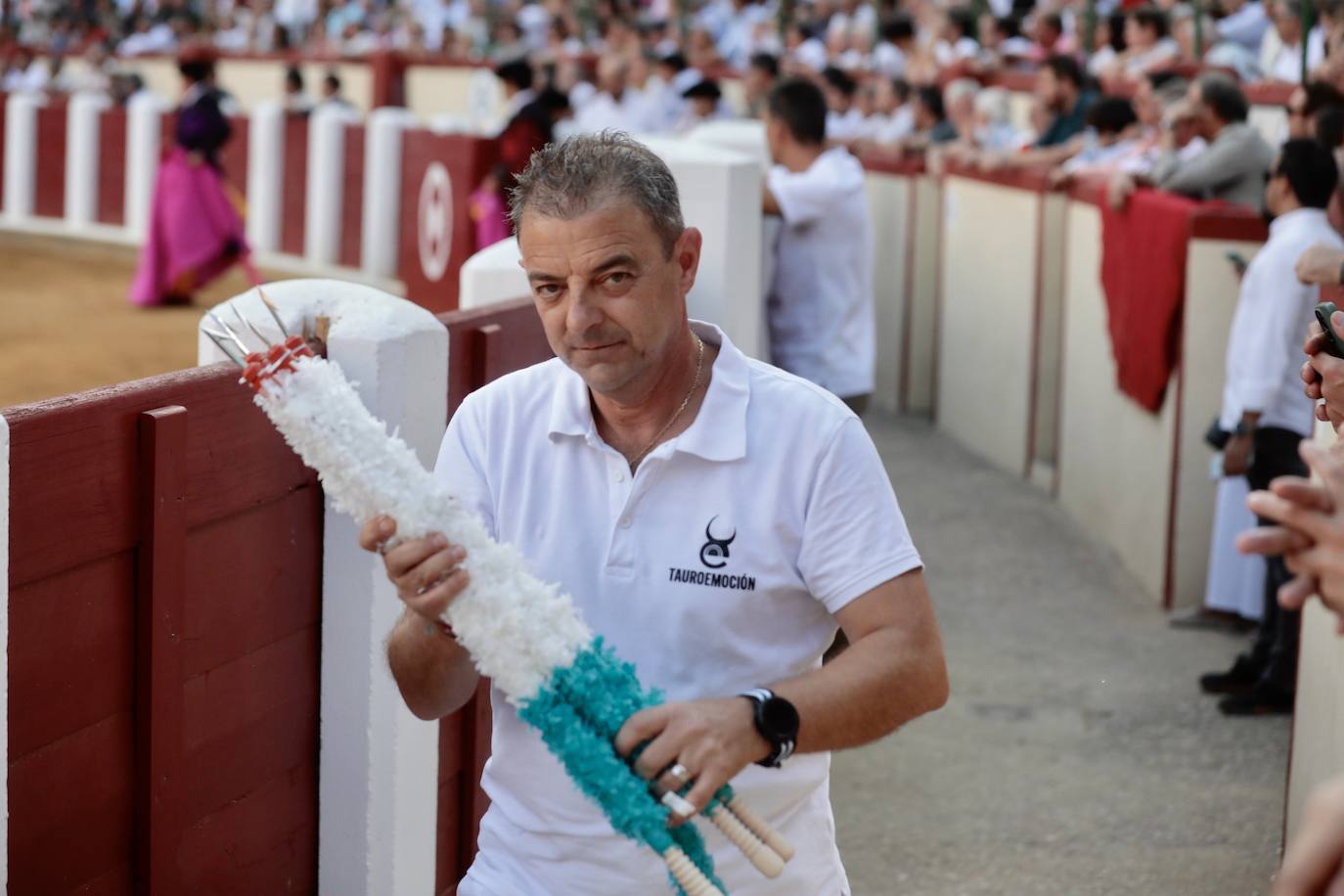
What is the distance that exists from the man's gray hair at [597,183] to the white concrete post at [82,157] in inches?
669

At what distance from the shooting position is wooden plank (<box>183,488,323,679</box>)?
10.1 feet

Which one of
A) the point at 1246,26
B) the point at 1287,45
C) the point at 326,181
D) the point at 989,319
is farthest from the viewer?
the point at 326,181

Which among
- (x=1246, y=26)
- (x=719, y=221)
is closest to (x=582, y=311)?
(x=719, y=221)

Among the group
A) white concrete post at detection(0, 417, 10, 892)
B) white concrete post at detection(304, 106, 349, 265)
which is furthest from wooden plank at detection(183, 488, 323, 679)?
white concrete post at detection(304, 106, 349, 265)

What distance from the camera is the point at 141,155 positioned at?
58.6 feet

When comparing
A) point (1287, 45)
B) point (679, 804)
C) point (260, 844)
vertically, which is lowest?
point (260, 844)

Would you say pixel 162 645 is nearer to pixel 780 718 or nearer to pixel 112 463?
pixel 112 463

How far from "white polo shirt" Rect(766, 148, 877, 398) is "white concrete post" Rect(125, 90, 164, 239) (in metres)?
12.3

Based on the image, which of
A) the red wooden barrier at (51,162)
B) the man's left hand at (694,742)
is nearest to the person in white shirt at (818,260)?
the man's left hand at (694,742)

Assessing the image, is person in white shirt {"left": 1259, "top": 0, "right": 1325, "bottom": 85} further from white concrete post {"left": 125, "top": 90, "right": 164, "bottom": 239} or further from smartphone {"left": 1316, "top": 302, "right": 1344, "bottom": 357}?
white concrete post {"left": 125, "top": 90, "right": 164, "bottom": 239}

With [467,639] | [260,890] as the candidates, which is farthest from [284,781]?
[467,639]

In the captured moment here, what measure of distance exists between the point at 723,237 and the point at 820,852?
332cm

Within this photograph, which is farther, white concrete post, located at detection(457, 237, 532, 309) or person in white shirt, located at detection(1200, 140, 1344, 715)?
person in white shirt, located at detection(1200, 140, 1344, 715)

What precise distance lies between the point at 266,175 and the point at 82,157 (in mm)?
2459
